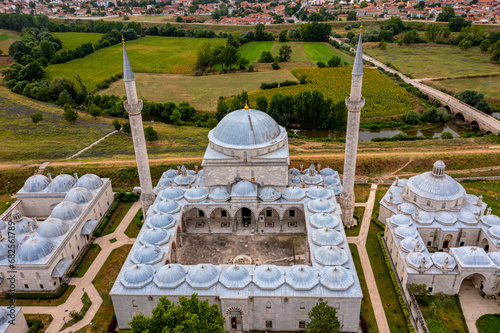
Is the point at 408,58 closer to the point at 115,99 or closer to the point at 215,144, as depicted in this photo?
the point at 115,99

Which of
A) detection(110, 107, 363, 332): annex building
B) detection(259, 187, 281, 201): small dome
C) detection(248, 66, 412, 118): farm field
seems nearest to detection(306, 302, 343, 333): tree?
detection(110, 107, 363, 332): annex building

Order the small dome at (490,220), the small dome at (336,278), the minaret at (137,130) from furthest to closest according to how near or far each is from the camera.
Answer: the minaret at (137,130) → the small dome at (490,220) → the small dome at (336,278)

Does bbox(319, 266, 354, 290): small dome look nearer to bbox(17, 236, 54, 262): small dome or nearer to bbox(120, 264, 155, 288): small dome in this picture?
bbox(120, 264, 155, 288): small dome

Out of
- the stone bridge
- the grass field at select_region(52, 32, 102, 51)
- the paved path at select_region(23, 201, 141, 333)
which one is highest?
the grass field at select_region(52, 32, 102, 51)

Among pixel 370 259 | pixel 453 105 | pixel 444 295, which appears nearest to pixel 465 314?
pixel 444 295

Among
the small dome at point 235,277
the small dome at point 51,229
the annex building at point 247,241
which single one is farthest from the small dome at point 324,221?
the small dome at point 51,229

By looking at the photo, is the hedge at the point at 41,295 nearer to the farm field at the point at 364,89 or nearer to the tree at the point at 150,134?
the tree at the point at 150,134
